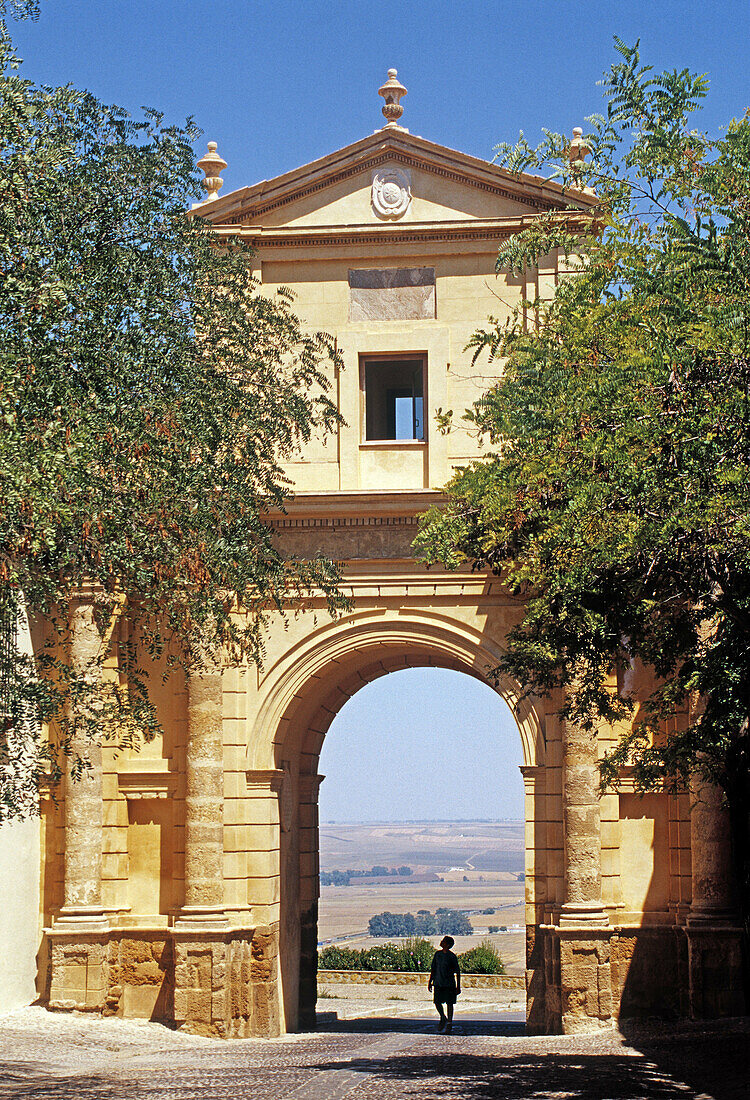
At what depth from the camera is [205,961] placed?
19.1m

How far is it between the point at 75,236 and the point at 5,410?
7.19 ft

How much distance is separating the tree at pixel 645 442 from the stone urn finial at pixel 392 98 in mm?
6440

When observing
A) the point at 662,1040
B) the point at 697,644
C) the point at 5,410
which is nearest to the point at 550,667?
the point at 697,644

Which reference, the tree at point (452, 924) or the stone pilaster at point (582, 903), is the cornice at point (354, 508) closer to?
the stone pilaster at point (582, 903)

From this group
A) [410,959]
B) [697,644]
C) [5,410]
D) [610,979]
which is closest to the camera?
[5,410]

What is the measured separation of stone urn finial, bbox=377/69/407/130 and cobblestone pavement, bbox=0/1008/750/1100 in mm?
12190

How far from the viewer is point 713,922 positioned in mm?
18906

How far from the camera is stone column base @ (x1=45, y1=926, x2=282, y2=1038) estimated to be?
62.6 ft

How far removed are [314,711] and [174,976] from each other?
14.6ft

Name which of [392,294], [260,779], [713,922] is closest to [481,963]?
[713,922]

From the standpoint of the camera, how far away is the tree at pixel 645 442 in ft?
38.0

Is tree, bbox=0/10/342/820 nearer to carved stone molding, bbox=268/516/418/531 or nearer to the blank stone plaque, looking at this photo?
carved stone molding, bbox=268/516/418/531

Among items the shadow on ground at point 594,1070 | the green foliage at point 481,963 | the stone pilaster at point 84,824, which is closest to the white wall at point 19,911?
the stone pilaster at point 84,824

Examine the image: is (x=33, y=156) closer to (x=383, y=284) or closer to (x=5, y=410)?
(x=5, y=410)
